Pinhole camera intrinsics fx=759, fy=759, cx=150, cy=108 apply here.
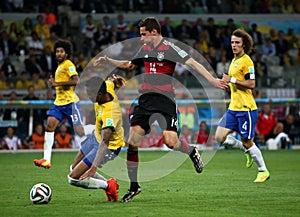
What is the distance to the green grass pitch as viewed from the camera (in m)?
9.57

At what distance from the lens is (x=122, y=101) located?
23766 mm

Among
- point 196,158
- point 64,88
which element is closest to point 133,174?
point 196,158

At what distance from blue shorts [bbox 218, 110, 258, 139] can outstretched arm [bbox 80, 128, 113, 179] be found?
3.66 meters

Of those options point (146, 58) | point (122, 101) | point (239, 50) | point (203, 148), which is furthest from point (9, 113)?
point (146, 58)

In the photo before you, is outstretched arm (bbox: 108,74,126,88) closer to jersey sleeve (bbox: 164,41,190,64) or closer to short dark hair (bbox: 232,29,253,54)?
jersey sleeve (bbox: 164,41,190,64)

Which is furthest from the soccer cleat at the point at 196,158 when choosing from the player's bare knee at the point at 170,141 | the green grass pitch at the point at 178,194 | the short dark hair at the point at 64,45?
the short dark hair at the point at 64,45

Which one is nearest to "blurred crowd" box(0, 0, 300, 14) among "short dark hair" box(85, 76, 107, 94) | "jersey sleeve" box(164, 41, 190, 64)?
"short dark hair" box(85, 76, 107, 94)

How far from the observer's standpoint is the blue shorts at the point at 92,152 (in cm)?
1075

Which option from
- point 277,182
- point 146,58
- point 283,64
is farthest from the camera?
point 283,64

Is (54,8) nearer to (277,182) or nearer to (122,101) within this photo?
(122,101)

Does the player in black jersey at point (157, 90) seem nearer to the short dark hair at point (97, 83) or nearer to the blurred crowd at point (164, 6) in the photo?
the short dark hair at point (97, 83)

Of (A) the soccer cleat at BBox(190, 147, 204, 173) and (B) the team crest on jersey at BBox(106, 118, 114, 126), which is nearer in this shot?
(B) the team crest on jersey at BBox(106, 118, 114, 126)

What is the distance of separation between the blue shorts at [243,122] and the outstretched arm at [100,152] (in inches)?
144

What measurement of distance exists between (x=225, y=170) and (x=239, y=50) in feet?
10.9
